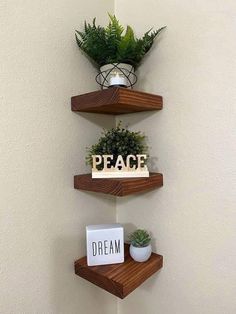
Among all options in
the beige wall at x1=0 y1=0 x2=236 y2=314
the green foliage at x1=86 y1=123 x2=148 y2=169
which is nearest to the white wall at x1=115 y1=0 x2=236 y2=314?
the beige wall at x1=0 y1=0 x2=236 y2=314

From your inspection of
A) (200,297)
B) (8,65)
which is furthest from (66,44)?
(200,297)

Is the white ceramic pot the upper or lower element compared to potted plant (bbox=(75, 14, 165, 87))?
lower

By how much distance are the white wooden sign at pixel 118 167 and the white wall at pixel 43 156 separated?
0.31ft

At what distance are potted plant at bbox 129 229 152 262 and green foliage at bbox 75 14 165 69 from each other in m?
Result: 0.53

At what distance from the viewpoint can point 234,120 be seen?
1.98 feet

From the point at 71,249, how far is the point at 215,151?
0.51 m

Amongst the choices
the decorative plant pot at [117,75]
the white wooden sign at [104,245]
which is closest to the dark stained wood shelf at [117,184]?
the white wooden sign at [104,245]

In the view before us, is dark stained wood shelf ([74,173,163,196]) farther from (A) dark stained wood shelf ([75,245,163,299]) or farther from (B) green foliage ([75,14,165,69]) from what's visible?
(B) green foliage ([75,14,165,69])

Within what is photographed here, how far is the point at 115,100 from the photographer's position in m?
0.60

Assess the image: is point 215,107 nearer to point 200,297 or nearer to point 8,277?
point 200,297

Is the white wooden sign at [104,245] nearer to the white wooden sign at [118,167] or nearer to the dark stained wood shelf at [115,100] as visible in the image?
the white wooden sign at [118,167]

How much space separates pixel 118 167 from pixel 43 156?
0.68 feet

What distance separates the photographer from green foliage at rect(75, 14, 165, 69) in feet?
2.13

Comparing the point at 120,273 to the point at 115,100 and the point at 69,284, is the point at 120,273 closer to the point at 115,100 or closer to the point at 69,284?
the point at 69,284
